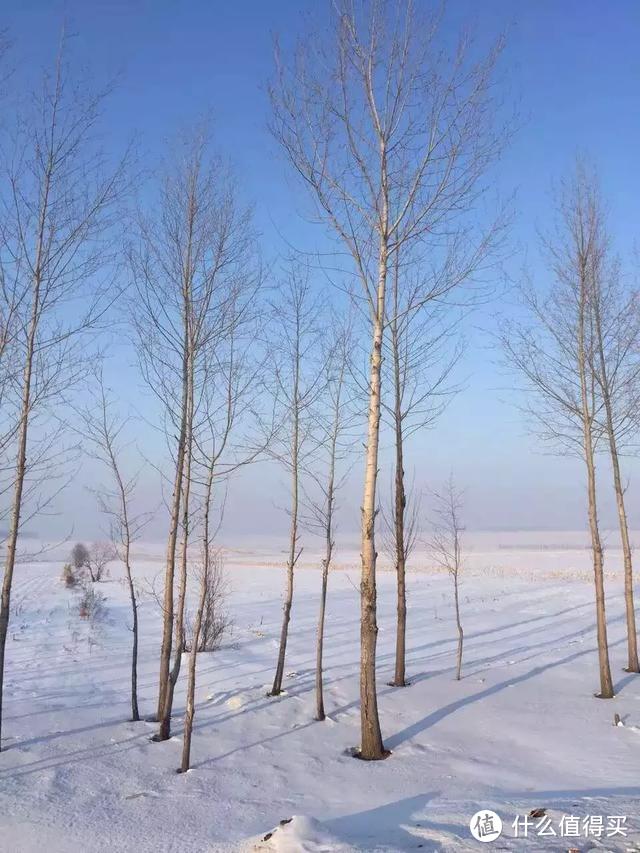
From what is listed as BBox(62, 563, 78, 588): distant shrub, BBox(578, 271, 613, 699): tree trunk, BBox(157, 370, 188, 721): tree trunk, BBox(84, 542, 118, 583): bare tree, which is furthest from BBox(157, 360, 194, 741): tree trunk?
BBox(62, 563, 78, 588): distant shrub

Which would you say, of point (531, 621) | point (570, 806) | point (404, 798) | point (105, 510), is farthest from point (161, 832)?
point (531, 621)

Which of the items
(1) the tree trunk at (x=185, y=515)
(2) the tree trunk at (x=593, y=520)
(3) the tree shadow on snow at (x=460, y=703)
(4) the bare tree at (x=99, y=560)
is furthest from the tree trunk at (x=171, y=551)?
(4) the bare tree at (x=99, y=560)

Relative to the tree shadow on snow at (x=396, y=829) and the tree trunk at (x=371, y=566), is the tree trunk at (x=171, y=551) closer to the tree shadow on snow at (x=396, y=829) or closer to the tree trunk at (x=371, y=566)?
the tree trunk at (x=371, y=566)

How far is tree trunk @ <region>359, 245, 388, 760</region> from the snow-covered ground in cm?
33

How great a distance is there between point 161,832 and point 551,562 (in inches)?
2241

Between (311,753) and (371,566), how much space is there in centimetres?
278

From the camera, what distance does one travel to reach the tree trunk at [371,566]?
7547mm

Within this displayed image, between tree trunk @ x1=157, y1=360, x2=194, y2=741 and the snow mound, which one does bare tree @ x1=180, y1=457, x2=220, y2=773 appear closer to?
tree trunk @ x1=157, y1=360, x2=194, y2=741

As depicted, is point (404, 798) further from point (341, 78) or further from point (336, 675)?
point (341, 78)

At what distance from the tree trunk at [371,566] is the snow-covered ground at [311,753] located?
0.33 metres

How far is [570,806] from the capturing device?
18.6ft

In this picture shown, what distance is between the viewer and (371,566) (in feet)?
25.2

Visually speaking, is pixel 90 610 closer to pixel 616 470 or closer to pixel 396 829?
pixel 616 470

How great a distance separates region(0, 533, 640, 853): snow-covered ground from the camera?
550cm
